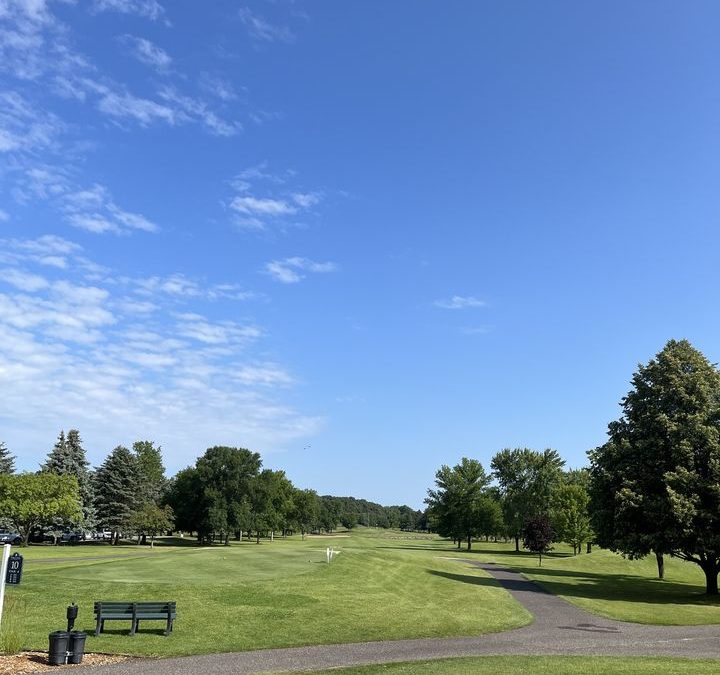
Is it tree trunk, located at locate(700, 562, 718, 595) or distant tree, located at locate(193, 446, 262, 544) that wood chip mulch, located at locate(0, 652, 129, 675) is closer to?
tree trunk, located at locate(700, 562, 718, 595)

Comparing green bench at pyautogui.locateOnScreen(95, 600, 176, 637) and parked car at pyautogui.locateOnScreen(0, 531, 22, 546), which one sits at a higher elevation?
green bench at pyautogui.locateOnScreen(95, 600, 176, 637)

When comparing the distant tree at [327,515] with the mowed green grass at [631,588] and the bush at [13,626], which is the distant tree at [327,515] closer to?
the mowed green grass at [631,588]

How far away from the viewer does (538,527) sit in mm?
57500

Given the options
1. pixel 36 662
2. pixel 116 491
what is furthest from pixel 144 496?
pixel 36 662

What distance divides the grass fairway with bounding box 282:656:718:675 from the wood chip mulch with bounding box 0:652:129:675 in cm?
576

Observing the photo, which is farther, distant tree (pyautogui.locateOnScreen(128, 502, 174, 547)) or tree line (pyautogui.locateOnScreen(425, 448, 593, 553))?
tree line (pyautogui.locateOnScreen(425, 448, 593, 553))

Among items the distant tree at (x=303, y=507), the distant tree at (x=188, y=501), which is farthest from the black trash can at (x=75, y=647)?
the distant tree at (x=303, y=507)

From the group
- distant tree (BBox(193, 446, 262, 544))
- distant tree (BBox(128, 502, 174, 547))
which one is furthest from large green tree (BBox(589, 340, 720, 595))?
distant tree (BBox(128, 502, 174, 547))

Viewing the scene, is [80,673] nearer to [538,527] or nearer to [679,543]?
[679,543]

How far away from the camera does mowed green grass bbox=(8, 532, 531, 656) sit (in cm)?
1888

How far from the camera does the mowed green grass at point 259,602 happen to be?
18875mm

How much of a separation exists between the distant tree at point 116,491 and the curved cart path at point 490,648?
64.0 meters

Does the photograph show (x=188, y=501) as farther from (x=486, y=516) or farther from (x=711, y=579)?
(x=711, y=579)

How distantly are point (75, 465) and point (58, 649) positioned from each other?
6762 cm
